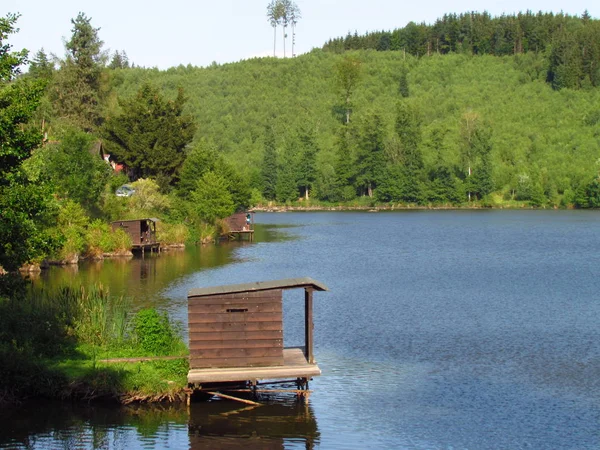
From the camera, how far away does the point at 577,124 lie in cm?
14250

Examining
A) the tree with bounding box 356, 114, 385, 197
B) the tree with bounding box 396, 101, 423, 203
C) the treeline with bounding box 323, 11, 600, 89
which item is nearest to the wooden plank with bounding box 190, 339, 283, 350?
the tree with bounding box 396, 101, 423, 203

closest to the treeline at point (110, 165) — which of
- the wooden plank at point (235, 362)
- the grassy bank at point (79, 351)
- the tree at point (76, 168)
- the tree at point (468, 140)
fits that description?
the tree at point (76, 168)

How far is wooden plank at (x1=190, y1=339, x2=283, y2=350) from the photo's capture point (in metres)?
21.6

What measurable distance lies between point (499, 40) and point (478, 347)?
16667cm

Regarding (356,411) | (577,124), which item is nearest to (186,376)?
(356,411)

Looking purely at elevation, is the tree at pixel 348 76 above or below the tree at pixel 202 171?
above

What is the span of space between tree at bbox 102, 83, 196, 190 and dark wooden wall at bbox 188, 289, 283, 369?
5657 cm

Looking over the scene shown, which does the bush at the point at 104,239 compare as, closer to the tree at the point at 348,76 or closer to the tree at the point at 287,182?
the tree at the point at 287,182

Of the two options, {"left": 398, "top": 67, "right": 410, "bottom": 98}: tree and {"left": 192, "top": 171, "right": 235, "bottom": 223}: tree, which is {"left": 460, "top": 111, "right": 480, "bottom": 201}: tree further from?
{"left": 192, "top": 171, "right": 235, "bottom": 223}: tree

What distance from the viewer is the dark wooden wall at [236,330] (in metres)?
21.5

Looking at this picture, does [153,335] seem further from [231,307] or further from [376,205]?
[376,205]

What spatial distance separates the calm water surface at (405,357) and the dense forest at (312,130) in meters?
5.41

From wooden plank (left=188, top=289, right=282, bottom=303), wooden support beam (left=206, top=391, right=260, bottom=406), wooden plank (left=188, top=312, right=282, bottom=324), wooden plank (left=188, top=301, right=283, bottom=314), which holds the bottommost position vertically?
wooden support beam (left=206, top=391, right=260, bottom=406)

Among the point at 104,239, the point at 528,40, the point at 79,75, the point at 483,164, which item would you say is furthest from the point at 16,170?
the point at 528,40
